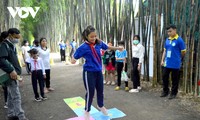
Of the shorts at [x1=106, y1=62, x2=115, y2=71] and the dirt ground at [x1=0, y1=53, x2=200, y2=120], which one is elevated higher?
the shorts at [x1=106, y1=62, x2=115, y2=71]

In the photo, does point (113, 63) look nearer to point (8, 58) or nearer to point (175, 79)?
point (175, 79)

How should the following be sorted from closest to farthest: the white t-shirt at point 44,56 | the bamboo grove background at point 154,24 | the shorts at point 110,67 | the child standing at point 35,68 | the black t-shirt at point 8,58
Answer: the black t-shirt at point 8,58, the bamboo grove background at point 154,24, the child standing at point 35,68, the white t-shirt at point 44,56, the shorts at point 110,67

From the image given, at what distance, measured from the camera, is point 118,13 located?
6918mm

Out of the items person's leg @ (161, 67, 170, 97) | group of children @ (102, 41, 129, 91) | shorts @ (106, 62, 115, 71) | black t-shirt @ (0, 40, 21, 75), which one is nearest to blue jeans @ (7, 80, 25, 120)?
black t-shirt @ (0, 40, 21, 75)

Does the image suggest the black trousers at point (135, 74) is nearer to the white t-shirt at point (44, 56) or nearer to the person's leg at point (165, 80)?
the person's leg at point (165, 80)

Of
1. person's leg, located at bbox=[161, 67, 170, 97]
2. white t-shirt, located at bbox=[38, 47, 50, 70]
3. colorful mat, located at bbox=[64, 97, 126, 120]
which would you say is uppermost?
white t-shirt, located at bbox=[38, 47, 50, 70]

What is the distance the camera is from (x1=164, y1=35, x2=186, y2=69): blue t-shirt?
4.40m

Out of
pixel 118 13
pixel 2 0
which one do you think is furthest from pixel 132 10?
pixel 2 0

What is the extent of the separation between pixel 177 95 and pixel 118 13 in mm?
3372

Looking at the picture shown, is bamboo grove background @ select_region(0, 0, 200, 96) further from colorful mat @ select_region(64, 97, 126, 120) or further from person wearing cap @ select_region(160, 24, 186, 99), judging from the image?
colorful mat @ select_region(64, 97, 126, 120)

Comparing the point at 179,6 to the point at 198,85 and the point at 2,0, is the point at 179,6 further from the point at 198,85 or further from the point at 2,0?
the point at 2,0

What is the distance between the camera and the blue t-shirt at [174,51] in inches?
173

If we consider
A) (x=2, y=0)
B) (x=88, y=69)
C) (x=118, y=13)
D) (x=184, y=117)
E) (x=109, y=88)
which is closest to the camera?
(x=88, y=69)

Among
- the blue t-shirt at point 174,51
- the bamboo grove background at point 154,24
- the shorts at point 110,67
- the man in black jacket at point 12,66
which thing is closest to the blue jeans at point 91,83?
the man in black jacket at point 12,66
